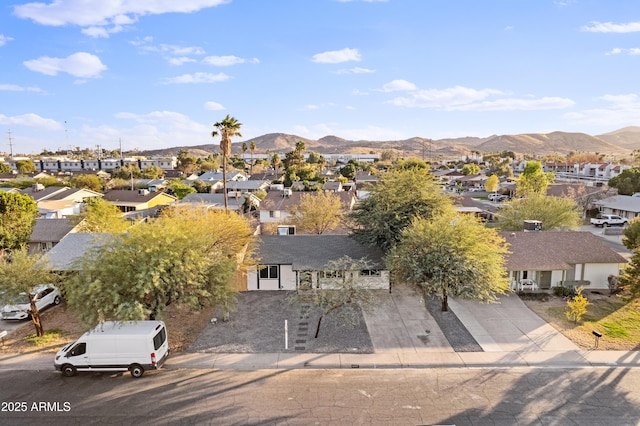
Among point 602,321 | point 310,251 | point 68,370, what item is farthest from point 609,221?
point 68,370

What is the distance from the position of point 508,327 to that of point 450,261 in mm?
5212

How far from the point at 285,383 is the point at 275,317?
7123mm

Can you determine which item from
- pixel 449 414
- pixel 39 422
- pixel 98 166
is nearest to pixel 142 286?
pixel 39 422

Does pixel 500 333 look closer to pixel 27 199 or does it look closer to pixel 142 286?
pixel 142 286

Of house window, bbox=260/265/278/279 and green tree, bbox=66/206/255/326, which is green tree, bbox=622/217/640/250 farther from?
green tree, bbox=66/206/255/326

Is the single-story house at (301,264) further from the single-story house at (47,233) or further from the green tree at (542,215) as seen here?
the single-story house at (47,233)

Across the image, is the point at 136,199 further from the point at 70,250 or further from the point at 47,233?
the point at 70,250

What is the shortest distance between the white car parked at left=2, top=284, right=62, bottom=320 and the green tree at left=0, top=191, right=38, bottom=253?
11.6 m

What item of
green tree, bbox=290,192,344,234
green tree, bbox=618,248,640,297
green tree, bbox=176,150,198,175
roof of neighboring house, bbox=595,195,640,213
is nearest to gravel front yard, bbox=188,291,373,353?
green tree, bbox=290,192,344,234

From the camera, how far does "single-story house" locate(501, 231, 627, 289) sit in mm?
28719

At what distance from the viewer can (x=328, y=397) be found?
53.6ft

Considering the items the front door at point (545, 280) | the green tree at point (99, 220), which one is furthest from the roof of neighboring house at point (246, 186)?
the front door at point (545, 280)

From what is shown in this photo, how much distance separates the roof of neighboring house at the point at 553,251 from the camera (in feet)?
94.0

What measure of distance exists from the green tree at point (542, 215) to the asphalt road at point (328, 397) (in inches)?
909
